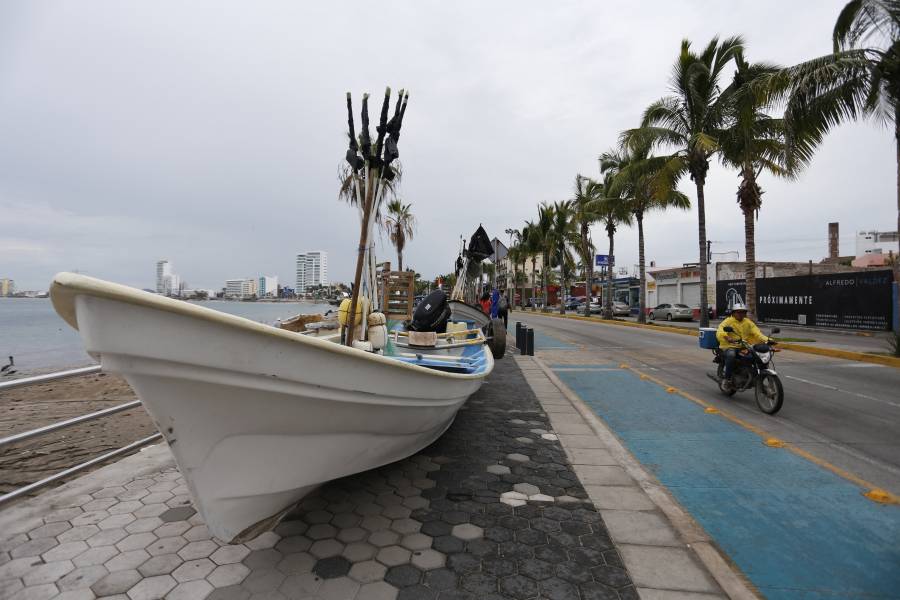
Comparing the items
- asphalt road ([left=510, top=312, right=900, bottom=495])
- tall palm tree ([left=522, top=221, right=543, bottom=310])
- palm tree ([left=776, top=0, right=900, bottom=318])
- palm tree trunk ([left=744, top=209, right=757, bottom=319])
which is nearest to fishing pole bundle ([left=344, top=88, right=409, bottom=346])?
asphalt road ([left=510, top=312, right=900, bottom=495])

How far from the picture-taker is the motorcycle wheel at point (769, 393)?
17.6 feet

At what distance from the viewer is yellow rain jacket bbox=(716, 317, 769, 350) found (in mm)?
5984

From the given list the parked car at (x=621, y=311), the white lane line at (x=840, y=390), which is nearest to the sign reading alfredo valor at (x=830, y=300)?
the white lane line at (x=840, y=390)

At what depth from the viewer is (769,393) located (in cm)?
554

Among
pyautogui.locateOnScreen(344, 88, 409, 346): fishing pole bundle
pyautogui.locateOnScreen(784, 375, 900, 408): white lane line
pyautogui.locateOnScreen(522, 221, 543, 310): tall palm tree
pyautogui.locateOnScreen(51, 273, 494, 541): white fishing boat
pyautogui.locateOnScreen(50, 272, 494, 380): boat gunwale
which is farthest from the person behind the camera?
pyautogui.locateOnScreen(522, 221, 543, 310): tall palm tree

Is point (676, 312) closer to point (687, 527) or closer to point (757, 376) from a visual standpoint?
point (757, 376)

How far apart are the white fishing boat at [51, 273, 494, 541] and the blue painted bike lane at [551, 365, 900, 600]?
2.25 m

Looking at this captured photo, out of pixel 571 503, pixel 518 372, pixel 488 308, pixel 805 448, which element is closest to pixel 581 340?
pixel 488 308

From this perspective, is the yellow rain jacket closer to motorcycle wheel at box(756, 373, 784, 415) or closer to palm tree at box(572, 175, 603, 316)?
motorcycle wheel at box(756, 373, 784, 415)

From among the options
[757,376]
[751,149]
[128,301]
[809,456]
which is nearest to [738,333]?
[757,376]

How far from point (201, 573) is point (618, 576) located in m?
2.27

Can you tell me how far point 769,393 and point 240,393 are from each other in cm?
629

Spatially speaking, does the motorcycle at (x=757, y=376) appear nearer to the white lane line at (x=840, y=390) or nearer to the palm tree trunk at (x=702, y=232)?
the white lane line at (x=840, y=390)

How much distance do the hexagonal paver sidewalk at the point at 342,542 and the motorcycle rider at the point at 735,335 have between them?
12.7ft
